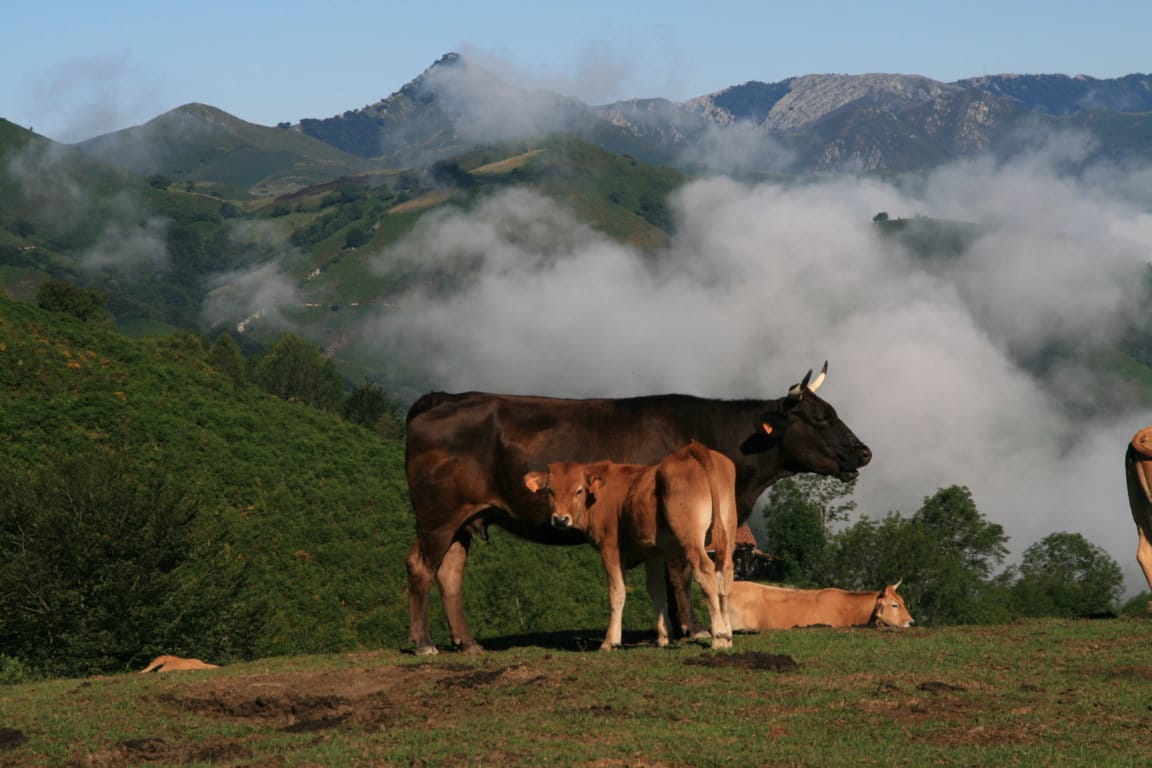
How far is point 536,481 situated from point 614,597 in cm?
197

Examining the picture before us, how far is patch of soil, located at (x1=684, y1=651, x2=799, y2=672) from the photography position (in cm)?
1644

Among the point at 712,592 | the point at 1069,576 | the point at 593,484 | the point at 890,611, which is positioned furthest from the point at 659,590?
the point at 1069,576

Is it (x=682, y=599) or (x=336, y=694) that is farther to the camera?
(x=682, y=599)

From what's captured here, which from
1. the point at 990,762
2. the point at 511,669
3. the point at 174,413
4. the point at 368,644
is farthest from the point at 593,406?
the point at 174,413

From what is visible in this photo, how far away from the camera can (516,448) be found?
21031 millimetres

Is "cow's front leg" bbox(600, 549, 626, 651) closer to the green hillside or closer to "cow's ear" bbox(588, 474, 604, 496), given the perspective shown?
"cow's ear" bbox(588, 474, 604, 496)

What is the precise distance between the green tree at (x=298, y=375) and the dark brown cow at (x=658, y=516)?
140761mm

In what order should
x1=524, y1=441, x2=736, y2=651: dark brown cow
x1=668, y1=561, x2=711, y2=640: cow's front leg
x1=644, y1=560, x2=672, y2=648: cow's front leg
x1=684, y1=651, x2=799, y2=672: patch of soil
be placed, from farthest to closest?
x1=668, y1=561, x2=711, y2=640: cow's front leg → x1=644, y1=560, x2=672, y2=648: cow's front leg → x1=524, y1=441, x2=736, y2=651: dark brown cow → x1=684, y1=651, x2=799, y2=672: patch of soil

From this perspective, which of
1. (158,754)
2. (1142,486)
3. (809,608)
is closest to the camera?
(158,754)

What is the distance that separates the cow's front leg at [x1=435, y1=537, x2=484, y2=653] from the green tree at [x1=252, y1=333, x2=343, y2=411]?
139 meters

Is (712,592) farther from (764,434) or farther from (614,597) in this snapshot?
(764,434)

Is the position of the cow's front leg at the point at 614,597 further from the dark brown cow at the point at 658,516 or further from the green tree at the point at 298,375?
the green tree at the point at 298,375

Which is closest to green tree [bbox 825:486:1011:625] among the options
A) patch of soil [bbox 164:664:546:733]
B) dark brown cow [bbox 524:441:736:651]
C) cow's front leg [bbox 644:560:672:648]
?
cow's front leg [bbox 644:560:672:648]

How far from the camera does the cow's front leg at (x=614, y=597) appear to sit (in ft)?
62.4
